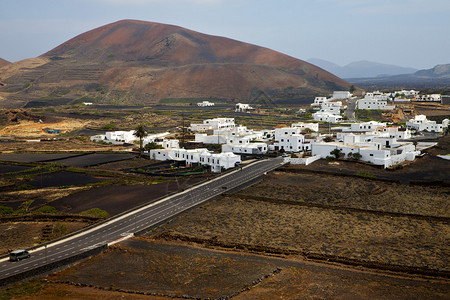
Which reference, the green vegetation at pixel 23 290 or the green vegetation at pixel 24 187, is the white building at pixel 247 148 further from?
the green vegetation at pixel 23 290

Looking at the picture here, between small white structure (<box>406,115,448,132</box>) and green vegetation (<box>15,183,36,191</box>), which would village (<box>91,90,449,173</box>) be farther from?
green vegetation (<box>15,183,36,191</box>)

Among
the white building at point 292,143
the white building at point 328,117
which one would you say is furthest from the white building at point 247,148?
the white building at point 328,117

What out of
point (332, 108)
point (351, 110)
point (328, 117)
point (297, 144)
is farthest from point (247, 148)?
point (351, 110)

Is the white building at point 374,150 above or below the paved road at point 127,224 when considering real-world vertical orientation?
above

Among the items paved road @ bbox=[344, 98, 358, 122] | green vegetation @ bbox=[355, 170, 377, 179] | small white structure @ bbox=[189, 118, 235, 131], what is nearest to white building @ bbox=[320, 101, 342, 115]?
paved road @ bbox=[344, 98, 358, 122]

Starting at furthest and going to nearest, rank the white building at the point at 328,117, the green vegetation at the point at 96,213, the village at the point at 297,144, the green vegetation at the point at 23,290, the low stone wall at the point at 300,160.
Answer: the white building at the point at 328,117, the village at the point at 297,144, the low stone wall at the point at 300,160, the green vegetation at the point at 96,213, the green vegetation at the point at 23,290

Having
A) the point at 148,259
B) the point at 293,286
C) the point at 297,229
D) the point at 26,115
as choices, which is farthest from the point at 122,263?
the point at 26,115

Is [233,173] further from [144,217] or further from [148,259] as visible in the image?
[148,259]
